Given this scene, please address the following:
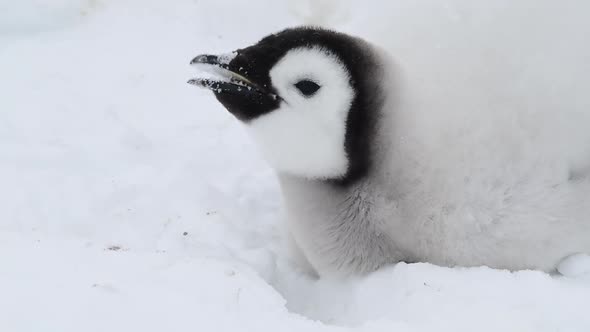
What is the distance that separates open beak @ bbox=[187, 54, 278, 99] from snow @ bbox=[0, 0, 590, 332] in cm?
54

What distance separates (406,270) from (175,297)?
691 millimetres

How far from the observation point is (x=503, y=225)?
6.49 feet

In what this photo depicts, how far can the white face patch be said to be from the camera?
1.94 meters

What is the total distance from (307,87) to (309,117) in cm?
9

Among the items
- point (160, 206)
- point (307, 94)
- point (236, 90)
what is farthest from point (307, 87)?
point (160, 206)

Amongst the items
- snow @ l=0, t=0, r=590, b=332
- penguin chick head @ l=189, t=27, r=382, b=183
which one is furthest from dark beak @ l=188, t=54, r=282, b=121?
snow @ l=0, t=0, r=590, b=332

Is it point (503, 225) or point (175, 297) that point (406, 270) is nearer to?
point (503, 225)

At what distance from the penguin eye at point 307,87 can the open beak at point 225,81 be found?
8 centimetres

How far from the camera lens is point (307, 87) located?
196cm

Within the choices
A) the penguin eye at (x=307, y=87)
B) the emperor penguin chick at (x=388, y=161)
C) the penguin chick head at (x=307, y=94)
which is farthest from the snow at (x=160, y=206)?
the penguin eye at (x=307, y=87)

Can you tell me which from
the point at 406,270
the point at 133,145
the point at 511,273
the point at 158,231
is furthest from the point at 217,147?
the point at 511,273

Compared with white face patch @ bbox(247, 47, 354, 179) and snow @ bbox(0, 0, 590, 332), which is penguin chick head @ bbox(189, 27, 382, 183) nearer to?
white face patch @ bbox(247, 47, 354, 179)

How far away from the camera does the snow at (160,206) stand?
1713mm

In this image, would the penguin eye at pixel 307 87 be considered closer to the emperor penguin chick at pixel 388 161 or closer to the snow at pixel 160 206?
the emperor penguin chick at pixel 388 161
